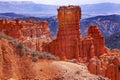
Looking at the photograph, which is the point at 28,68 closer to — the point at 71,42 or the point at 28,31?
the point at 71,42

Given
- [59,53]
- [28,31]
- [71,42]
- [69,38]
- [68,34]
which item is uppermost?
[68,34]

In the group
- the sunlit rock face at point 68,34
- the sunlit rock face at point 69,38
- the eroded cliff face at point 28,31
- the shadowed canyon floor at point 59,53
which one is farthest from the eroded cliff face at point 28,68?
the eroded cliff face at point 28,31

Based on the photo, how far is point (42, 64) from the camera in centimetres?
1706

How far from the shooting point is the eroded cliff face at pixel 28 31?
56.6 metres

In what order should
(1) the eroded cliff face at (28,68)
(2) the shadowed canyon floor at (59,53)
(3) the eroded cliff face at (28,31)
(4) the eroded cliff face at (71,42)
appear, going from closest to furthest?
(1) the eroded cliff face at (28,68) < (2) the shadowed canyon floor at (59,53) < (4) the eroded cliff face at (71,42) < (3) the eroded cliff face at (28,31)

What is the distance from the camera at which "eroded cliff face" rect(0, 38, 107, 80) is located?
642 inches

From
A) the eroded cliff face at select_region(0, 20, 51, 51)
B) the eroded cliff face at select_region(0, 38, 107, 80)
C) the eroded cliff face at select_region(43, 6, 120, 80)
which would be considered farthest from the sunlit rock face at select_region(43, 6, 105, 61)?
the eroded cliff face at select_region(0, 38, 107, 80)

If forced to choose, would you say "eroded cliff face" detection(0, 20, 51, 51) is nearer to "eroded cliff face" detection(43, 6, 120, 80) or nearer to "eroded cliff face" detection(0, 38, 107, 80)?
"eroded cliff face" detection(43, 6, 120, 80)

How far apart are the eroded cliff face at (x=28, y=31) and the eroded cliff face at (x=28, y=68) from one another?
125 ft

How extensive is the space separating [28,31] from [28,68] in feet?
161

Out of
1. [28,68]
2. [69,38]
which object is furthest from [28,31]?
[28,68]

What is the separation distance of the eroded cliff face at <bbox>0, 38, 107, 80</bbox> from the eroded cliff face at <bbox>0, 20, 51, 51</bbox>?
38047 millimetres

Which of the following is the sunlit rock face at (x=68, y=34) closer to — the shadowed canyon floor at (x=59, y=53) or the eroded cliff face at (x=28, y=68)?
the shadowed canyon floor at (x=59, y=53)

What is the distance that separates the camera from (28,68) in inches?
654
